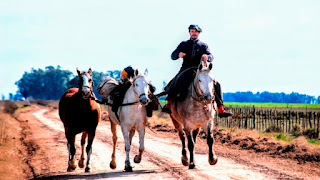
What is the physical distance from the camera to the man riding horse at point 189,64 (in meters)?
11.9

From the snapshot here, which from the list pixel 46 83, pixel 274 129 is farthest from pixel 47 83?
pixel 274 129

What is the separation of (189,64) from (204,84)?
2035 mm

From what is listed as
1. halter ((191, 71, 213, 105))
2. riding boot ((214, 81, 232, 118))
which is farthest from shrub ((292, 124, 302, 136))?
halter ((191, 71, 213, 105))

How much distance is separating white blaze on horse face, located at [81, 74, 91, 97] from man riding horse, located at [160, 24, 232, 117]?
237cm

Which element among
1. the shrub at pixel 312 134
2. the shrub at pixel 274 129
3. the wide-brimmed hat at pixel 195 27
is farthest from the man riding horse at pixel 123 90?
the shrub at pixel 274 129

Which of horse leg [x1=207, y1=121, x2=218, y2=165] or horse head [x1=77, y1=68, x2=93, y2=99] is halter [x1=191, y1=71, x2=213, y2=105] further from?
horse head [x1=77, y1=68, x2=93, y2=99]

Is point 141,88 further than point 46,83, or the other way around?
point 46,83

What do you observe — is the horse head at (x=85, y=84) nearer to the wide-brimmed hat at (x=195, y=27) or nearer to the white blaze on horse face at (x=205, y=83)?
the white blaze on horse face at (x=205, y=83)

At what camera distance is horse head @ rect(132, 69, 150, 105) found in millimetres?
10609

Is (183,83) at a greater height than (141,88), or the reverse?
(183,83)

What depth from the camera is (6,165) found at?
1451 centimetres

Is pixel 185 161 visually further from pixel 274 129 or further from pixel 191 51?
pixel 274 129

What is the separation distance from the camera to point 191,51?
1256 cm

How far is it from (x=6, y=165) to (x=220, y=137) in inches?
409
